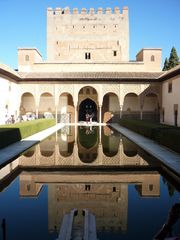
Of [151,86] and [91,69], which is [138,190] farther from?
[91,69]

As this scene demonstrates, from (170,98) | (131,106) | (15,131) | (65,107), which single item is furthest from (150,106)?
(15,131)

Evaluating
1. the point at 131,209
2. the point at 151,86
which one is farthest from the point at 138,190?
the point at 151,86

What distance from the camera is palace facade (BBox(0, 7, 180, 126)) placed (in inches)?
1023

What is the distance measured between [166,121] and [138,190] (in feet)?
65.9

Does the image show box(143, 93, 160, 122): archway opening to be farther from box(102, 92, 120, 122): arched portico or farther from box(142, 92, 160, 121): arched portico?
box(102, 92, 120, 122): arched portico

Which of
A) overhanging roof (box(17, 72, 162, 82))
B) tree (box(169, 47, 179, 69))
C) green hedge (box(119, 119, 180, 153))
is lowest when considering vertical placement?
green hedge (box(119, 119, 180, 153))

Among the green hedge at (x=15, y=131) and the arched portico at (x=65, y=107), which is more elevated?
the arched portico at (x=65, y=107)

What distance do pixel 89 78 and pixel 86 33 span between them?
10.1m

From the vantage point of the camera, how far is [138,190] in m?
6.10

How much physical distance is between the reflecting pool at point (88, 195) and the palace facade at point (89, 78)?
14612 mm

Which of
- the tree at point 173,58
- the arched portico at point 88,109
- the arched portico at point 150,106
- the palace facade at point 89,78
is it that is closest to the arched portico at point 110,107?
the palace facade at point 89,78

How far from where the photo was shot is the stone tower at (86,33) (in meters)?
34.4

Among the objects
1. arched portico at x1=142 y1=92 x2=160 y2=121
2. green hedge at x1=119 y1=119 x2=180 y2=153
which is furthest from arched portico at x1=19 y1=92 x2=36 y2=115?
green hedge at x1=119 y1=119 x2=180 y2=153

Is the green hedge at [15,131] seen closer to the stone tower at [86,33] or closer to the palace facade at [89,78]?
the palace facade at [89,78]
